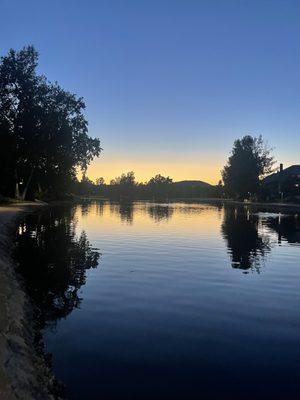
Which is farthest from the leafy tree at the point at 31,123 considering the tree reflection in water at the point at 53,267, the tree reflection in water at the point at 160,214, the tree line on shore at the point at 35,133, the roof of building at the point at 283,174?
the roof of building at the point at 283,174

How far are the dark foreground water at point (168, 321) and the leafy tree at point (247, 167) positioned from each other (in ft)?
351

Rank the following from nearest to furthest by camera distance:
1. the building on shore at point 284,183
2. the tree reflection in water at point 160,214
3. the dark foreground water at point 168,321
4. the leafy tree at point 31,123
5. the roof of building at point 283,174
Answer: the dark foreground water at point 168,321 < the tree reflection in water at point 160,214 < the leafy tree at point 31,123 < the building on shore at point 284,183 < the roof of building at point 283,174

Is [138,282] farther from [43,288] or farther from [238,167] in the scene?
[238,167]

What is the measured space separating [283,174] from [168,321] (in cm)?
12974

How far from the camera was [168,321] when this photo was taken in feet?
36.3

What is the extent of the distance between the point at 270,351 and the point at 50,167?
73.2 m

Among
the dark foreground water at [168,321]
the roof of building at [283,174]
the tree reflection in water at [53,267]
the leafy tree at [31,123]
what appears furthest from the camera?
the roof of building at [283,174]

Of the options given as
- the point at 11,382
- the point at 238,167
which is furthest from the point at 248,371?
the point at 238,167

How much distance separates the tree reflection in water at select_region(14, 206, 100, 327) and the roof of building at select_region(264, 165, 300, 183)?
4234 inches

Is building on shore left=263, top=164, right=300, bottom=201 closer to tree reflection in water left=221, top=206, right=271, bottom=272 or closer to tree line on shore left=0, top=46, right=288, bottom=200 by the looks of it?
tree line on shore left=0, top=46, right=288, bottom=200

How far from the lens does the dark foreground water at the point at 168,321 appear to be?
7.68m

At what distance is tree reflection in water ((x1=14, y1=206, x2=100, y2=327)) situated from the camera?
12445mm

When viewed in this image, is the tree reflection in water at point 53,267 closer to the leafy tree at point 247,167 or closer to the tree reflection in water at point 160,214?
the tree reflection in water at point 160,214

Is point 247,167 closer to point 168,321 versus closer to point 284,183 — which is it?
point 284,183
